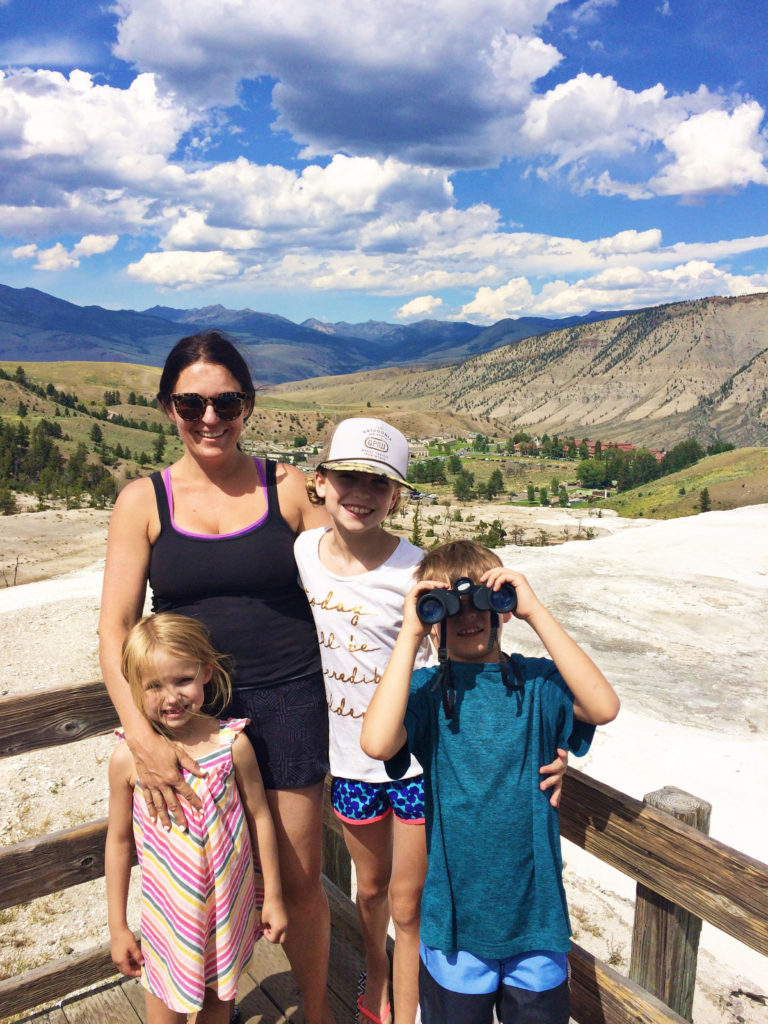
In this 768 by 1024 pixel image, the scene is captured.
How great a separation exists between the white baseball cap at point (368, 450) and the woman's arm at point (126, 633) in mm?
695

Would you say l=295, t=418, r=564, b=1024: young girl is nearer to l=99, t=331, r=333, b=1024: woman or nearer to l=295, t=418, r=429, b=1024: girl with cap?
l=295, t=418, r=429, b=1024: girl with cap

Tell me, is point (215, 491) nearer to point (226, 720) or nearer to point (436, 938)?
point (226, 720)

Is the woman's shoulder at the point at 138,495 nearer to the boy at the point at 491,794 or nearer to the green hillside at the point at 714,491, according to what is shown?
the boy at the point at 491,794

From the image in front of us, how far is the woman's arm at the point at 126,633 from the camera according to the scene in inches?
94.7

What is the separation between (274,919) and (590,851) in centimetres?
113

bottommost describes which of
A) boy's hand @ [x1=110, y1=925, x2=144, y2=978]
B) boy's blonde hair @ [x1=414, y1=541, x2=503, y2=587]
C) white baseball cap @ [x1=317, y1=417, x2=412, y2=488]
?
boy's hand @ [x1=110, y1=925, x2=144, y2=978]


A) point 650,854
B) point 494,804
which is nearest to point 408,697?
point 494,804

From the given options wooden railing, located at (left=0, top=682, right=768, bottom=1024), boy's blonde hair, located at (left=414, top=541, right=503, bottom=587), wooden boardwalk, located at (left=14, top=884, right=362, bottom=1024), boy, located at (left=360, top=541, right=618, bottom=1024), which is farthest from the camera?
wooden boardwalk, located at (left=14, top=884, right=362, bottom=1024)

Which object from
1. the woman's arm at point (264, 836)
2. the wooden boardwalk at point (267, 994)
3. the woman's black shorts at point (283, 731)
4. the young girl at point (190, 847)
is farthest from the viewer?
the wooden boardwalk at point (267, 994)

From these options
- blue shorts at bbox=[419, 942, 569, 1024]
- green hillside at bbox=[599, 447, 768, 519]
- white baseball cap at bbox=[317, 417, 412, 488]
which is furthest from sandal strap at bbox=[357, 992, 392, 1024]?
green hillside at bbox=[599, 447, 768, 519]

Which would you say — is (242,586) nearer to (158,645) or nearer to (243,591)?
(243,591)

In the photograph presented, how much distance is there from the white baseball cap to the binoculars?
564 millimetres

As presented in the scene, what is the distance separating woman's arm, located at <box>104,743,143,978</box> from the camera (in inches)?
98.2

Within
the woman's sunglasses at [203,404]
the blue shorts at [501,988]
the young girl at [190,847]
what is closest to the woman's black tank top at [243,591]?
the young girl at [190,847]
